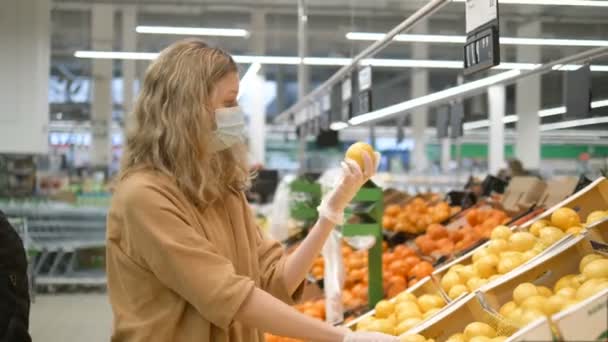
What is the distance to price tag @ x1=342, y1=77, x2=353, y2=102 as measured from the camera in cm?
588

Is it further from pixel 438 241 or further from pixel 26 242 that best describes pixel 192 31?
pixel 438 241

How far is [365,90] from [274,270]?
3275 millimetres

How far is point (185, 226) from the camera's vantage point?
176cm

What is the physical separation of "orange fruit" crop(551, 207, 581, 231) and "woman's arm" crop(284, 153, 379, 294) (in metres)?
1.18

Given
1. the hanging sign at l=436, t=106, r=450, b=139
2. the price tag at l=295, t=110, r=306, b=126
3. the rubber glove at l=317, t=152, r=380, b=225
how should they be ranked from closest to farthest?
1. the rubber glove at l=317, t=152, r=380, b=225
2. the hanging sign at l=436, t=106, r=450, b=139
3. the price tag at l=295, t=110, r=306, b=126

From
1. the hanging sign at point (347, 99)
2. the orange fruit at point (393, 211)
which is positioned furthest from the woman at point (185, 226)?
the hanging sign at point (347, 99)

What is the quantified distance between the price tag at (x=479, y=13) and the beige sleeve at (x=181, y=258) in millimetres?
1498

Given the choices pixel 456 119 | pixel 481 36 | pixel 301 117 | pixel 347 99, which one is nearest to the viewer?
pixel 481 36

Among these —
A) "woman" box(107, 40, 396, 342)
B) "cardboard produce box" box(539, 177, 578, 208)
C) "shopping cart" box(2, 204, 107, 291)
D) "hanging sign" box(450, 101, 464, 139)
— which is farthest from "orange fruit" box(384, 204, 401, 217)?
"woman" box(107, 40, 396, 342)

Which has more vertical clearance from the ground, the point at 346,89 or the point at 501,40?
the point at 501,40

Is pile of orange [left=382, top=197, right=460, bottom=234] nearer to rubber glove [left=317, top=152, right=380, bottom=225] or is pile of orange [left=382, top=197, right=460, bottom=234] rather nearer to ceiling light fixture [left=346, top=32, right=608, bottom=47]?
ceiling light fixture [left=346, top=32, right=608, bottom=47]

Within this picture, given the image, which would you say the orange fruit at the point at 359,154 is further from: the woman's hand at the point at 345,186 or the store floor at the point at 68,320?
the store floor at the point at 68,320

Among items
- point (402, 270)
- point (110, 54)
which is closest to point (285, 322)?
point (402, 270)

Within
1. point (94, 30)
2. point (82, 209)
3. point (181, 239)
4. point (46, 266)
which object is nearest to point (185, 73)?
point (181, 239)
